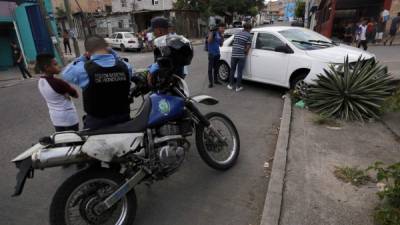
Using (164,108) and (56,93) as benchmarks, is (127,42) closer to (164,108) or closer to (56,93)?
(56,93)

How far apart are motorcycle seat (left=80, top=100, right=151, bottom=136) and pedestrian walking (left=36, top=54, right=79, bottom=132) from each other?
3.57 ft

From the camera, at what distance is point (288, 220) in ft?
9.11

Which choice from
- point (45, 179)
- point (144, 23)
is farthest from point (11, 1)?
point (144, 23)

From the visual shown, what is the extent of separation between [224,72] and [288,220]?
6.37 meters

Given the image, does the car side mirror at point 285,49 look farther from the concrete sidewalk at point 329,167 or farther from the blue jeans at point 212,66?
→ the blue jeans at point 212,66

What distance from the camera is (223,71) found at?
344 inches

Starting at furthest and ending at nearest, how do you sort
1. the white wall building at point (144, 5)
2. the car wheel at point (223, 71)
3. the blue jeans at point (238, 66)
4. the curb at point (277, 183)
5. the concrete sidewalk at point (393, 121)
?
the white wall building at point (144, 5) < the car wheel at point (223, 71) < the blue jeans at point (238, 66) < the concrete sidewalk at point (393, 121) < the curb at point (277, 183)

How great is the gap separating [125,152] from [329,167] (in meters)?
2.60

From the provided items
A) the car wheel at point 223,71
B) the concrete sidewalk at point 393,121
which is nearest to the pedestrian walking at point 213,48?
the car wheel at point 223,71

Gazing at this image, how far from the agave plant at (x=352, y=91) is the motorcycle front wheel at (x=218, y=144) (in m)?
2.46

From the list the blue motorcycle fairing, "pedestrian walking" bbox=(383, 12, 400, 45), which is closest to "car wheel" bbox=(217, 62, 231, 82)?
the blue motorcycle fairing

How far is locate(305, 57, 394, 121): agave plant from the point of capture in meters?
5.31

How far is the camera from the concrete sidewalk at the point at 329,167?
9.29 feet

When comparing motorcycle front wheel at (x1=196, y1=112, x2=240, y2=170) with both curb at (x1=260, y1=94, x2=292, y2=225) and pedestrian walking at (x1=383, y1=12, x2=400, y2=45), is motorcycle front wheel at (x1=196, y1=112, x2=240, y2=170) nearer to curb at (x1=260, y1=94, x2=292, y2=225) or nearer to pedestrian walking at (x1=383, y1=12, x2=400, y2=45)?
curb at (x1=260, y1=94, x2=292, y2=225)
